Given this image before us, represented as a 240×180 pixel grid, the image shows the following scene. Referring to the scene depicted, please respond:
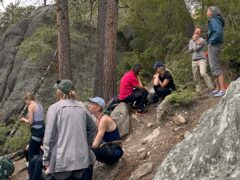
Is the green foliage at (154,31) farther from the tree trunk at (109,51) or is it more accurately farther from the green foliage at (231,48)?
the green foliage at (231,48)

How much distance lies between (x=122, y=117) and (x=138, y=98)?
0.59 meters

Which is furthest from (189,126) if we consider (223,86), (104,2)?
(104,2)

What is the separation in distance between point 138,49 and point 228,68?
602cm

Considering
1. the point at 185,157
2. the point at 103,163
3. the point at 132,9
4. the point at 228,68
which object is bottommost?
the point at 103,163

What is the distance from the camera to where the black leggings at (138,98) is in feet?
32.3

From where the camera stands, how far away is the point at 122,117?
9.60 metres

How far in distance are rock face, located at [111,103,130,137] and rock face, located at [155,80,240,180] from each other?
12.2 feet

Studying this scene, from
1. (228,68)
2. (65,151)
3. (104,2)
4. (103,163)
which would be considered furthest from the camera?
(104,2)

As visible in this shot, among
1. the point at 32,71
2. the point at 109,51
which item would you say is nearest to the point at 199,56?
the point at 109,51

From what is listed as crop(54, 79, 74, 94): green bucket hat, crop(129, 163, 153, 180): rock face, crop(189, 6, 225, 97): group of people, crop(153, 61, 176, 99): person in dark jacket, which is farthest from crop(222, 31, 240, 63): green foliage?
crop(54, 79, 74, 94): green bucket hat

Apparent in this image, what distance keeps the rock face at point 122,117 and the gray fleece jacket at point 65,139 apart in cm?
339

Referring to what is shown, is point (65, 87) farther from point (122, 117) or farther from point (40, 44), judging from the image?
point (40, 44)

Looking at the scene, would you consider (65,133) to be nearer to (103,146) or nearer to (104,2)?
(103,146)

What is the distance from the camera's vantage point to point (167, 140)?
8336 millimetres
